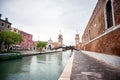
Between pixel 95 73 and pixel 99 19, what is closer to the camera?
pixel 95 73

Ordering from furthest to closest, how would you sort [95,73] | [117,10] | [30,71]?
[30,71] → [117,10] → [95,73]

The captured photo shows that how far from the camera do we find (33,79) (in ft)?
27.9

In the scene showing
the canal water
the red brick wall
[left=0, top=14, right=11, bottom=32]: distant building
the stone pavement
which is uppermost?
[left=0, top=14, right=11, bottom=32]: distant building

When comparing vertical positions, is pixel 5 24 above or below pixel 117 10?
above

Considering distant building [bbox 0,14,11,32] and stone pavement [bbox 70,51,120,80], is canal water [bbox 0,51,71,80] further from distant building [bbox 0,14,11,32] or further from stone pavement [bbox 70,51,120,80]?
distant building [bbox 0,14,11,32]

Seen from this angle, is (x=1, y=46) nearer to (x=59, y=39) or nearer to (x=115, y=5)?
(x=115, y=5)

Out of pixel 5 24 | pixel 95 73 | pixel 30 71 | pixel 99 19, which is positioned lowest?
pixel 30 71

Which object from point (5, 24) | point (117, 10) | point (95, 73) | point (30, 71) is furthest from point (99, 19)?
point (5, 24)

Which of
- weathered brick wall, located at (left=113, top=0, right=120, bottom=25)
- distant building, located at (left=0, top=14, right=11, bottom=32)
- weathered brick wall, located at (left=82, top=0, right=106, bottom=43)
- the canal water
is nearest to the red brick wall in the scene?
weathered brick wall, located at (left=113, top=0, right=120, bottom=25)

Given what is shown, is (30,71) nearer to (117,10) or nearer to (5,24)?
(117,10)

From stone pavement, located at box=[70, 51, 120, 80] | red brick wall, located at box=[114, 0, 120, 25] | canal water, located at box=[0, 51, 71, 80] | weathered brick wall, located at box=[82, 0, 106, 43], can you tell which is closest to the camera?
stone pavement, located at box=[70, 51, 120, 80]

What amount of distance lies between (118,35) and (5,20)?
36.0 m

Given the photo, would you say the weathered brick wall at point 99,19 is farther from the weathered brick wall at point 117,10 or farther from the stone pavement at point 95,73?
the stone pavement at point 95,73

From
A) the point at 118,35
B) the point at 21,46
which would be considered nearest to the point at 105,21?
the point at 118,35
